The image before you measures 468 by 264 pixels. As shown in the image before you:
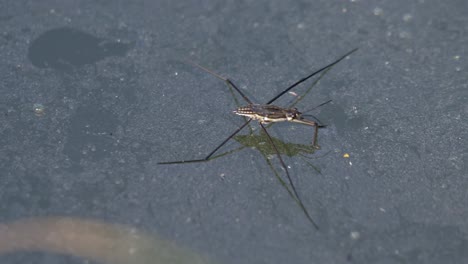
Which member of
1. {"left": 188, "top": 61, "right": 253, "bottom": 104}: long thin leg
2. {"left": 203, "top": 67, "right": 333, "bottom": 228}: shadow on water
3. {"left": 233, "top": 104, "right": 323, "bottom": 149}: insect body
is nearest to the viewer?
{"left": 203, "top": 67, "right": 333, "bottom": 228}: shadow on water

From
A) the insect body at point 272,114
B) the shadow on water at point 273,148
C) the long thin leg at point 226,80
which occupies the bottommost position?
the shadow on water at point 273,148

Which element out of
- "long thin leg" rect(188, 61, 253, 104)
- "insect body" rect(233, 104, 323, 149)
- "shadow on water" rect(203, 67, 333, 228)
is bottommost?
"shadow on water" rect(203, 67, 333, 228)

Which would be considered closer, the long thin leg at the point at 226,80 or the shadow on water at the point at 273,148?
the shadow on water at the point at 273,148

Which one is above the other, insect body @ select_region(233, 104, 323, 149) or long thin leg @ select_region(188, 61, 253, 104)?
long thin leg @ select_region(188, 61, 253, 104)

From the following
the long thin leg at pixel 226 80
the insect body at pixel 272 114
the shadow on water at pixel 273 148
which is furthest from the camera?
the long thin leg at pixel 226 80

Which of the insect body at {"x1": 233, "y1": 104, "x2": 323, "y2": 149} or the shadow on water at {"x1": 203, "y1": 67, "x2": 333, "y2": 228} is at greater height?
the insect body at {"x1": 233, "y1": 104, "x2": 323, "y2": 149}

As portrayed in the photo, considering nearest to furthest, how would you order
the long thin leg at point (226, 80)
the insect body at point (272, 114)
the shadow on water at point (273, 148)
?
the shadow on water at point (273, 148), the insect body at point (272, 114), the long thin leg at point (226, 80)

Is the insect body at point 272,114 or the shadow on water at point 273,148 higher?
the insect body at point 272,114

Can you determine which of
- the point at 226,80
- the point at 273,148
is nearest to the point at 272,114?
the point at 273,148

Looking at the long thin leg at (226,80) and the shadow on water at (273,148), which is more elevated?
the long thin leg at (226,80)

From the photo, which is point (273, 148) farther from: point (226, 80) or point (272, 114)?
point (226, 80)

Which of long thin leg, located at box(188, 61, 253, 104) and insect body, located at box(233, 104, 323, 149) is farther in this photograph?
long thin leg, located at box(188, 61, 253, 104)

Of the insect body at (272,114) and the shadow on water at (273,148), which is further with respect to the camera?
Result: the insect body at (272,114)

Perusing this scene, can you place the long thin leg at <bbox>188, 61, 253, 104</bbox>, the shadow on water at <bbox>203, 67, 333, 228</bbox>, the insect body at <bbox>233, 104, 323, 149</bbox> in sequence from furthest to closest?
the long thin leg at <bbox>188, 61, 253, 104</bbox>
the insect body at <bbox>233, 104, 323, 149</bbox>
the shadow on water at <bbox>203, 67, 333, 228</bbox>
